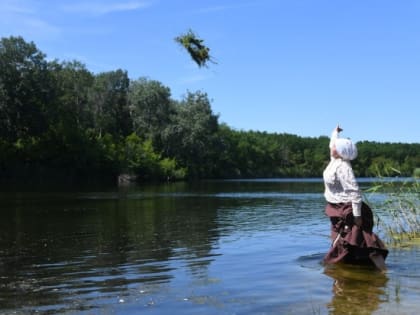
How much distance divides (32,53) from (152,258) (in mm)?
66127

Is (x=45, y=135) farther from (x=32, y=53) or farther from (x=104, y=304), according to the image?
(x=104, y=304)

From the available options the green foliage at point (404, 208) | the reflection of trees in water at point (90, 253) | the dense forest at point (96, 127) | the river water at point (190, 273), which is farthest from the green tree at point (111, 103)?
the green foliage at point (404, 208)

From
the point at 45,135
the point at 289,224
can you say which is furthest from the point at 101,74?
the point at 289,224

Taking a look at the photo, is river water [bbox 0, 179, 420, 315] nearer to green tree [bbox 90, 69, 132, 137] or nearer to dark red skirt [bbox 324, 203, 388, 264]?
dark red skirt [bbox 324, 203, 388, 264]

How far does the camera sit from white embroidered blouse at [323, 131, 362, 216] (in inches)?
368

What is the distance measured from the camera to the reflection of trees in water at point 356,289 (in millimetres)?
7660

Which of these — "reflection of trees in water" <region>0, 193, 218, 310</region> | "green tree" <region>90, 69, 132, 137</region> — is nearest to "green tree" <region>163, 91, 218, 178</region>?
"green tree" <region>90, 69, 132, 137</region>

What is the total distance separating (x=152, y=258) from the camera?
12969 mm

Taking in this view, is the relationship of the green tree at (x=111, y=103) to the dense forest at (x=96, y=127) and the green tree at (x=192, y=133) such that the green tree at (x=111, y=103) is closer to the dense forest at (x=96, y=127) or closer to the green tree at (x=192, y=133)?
the dense forest at (x=96, y=127)

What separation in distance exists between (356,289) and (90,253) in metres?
7.46

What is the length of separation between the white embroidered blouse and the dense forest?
1992 inches

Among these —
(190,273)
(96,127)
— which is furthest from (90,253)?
(96,127)

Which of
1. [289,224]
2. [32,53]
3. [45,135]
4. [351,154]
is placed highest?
[32,53]

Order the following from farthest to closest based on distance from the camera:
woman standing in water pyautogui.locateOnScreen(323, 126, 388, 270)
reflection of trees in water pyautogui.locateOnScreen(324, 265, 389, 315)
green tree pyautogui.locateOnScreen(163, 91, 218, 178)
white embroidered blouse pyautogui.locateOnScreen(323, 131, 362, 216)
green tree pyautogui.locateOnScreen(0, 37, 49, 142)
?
1. green tree pyautogui.locateOnScreen(163, 91, 218, 178)
2. green tree pyautogui.locateOnScreen(0, 37, 49, 142)
3. woman standing in water pyautogui.locateOnScreen(323, 126, 388, 270)
4. white embroidered blouse pyautogui.locateOnScreen(323, 131, 362, 216)
5. reflection of trees in water pyautogui.locateOnScreen(324, 265, 389, 315)
